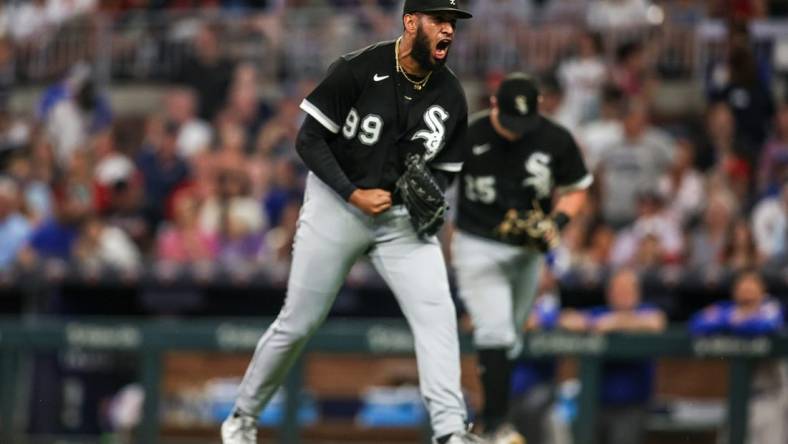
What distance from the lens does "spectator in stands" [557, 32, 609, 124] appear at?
14.4 meters

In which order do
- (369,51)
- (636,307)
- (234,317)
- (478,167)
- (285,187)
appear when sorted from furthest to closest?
1. (285,187)
2. (234,317)
3. (636,307)
4. (478,167)
5. (369,51)

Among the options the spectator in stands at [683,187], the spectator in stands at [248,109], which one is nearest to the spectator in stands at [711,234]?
the spectator in stands at [683,187]

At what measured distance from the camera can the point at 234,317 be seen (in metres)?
12.5

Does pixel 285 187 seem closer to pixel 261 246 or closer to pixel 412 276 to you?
pixel 261 246

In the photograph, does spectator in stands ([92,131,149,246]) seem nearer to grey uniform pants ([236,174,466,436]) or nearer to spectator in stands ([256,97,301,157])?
spectator in stands ([256,97,301,157])

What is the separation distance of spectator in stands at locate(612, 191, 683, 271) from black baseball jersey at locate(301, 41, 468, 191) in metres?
5.07

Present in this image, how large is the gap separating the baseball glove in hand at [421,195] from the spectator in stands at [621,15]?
890 cm

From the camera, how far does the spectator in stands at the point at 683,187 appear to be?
41.0ft

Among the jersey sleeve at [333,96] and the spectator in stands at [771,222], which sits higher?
the jersey sleeve at [333,96]

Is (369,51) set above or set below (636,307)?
above

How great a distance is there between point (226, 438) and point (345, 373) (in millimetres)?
3982

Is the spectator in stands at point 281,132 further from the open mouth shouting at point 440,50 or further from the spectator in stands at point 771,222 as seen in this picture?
the open mouth shouting at point 440,50

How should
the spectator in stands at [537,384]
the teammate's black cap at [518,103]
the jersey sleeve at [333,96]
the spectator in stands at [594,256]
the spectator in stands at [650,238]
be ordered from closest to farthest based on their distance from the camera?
the jersey sleeve at [333,96] < the teammate's black cap at [518,103] < the spectator in stands at [537,384] < the spectator in stands at [594,256] < the spectator in stands at [650,238]

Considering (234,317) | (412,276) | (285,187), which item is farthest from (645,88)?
(412,276)
